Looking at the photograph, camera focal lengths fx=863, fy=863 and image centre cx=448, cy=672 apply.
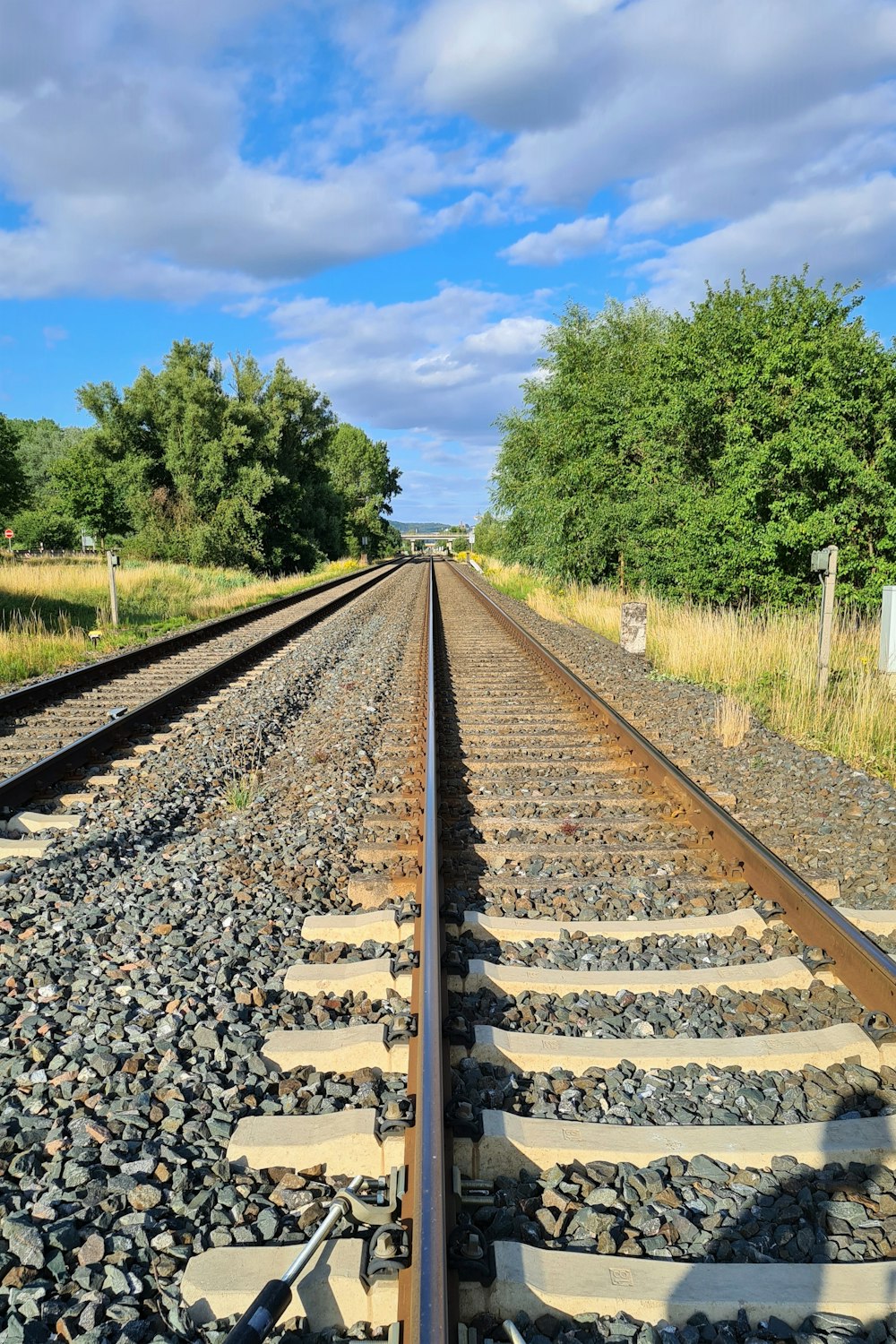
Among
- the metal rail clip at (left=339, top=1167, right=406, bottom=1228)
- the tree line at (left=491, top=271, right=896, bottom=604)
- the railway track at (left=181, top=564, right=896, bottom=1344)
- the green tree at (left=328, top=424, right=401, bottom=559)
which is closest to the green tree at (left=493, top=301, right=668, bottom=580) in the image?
the tree line at (left=491, top=271, right=896, bottom=604)

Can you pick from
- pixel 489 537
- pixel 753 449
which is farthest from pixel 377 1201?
pixel 489 537

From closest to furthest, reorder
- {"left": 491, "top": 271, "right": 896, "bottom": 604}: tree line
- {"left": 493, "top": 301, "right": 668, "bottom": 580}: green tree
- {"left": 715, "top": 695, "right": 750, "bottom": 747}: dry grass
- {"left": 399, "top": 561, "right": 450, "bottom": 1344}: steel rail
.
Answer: {"left": 399, "top": 561, "right": 450, "bottom": 1344}: steel rail
{"left": 715, "top": 695, "right": 750, "bottom": 747}: dry grass
{"left": 491, "top": 271, "right": 896, "bottom": 604}: tree line
{"left": 493, "top": 301, "right": 668, "bottom": 580}: green tree

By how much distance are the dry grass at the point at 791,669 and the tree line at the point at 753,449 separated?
0.81 meters

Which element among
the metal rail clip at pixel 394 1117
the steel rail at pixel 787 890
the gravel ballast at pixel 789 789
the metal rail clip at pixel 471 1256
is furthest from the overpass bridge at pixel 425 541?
the metal rail clip at pixel 471 1256

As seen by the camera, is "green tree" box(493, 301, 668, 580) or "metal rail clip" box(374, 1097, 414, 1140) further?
"green tree" box(493, 301, 668, 580)

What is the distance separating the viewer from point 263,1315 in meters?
1.79

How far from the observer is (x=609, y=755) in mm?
6680

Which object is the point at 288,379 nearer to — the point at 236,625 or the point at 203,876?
the point at 236,625

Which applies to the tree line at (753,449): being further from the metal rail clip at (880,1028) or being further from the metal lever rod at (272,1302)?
the metal lever rod at (272,1302)

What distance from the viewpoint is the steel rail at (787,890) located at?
3.08m

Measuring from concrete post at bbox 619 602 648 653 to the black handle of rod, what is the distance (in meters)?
11.1

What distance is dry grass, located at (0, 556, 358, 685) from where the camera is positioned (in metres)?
12.1

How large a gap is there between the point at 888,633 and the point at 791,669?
100 centimetres

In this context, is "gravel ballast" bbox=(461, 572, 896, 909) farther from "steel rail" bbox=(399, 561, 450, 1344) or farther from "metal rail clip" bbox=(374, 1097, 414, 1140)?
"metal rail clip" bbox=(374, 1097, 414, 1140)
